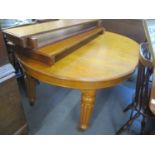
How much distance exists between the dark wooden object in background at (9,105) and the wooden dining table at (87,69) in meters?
0.18

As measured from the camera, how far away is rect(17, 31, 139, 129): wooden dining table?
111cm

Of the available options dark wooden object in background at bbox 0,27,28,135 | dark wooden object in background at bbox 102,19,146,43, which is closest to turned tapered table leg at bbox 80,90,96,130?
dark wooden object in background at bbox 0,27,28,135

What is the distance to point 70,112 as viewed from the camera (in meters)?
1.72

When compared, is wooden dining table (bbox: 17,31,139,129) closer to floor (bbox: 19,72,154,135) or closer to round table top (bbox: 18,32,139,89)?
round table top (bbox: 18,32,139,89)

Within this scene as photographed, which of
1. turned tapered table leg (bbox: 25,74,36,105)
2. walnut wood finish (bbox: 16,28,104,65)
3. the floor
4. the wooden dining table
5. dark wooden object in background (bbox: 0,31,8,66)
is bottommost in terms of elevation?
the floor

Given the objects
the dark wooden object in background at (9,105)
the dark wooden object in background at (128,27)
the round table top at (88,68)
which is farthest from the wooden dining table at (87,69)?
the dark wooden object in background at (128,27)

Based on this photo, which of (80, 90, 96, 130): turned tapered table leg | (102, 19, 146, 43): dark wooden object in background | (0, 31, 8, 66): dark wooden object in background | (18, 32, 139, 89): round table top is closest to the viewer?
(0, 31, 8, 66): dark wooden object in background

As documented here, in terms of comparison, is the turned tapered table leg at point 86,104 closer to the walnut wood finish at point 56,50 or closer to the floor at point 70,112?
the floor at point 70,112

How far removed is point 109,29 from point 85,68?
1446mm

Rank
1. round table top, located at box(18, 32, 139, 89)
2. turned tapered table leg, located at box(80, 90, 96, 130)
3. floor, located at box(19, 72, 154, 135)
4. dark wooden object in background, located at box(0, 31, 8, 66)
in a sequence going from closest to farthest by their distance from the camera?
1. dark wooden object in background, located at box(0, 31, 8, 66)
2. round table top, located at box(18, 32, 139, 89)
3. turned tapered table leg, located at box(80, 90, 96, 130)
4. floor, located at box(19, 72, 154, 135)

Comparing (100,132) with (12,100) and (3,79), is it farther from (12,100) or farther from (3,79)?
(3,79)

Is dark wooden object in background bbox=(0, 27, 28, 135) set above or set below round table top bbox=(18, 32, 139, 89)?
below

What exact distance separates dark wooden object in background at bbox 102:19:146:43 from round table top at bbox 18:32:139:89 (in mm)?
889

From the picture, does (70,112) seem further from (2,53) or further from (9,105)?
(2,53)
